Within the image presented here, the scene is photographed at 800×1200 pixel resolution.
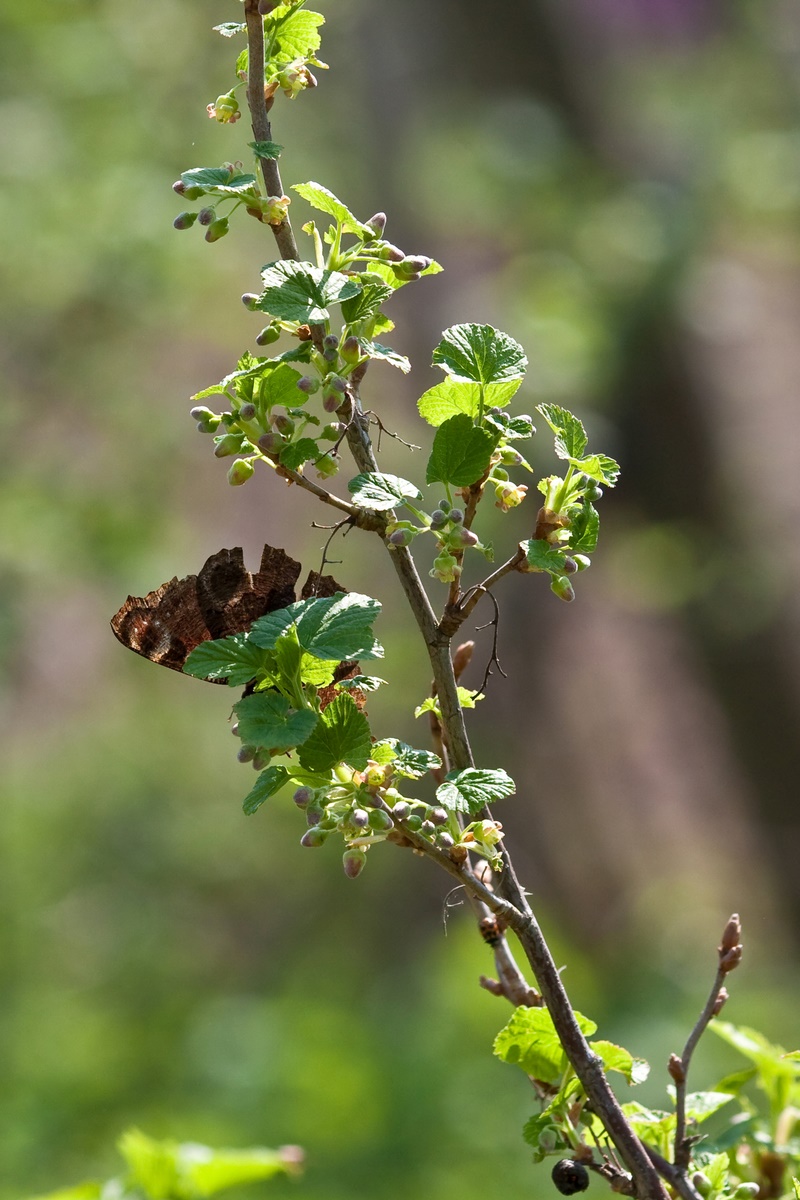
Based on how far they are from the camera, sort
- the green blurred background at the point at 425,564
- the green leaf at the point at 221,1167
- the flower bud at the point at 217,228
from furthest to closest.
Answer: the green blurred background at the point at 425,564
the green leaf at the point at 221,1167
the flower bud at the point at 217,228

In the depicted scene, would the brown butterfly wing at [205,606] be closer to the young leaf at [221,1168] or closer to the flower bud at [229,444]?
the flower bud at [229,444]

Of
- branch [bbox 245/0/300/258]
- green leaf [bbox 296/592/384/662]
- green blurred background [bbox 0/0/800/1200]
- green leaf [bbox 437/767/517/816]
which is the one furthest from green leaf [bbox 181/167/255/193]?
green blurred background [bbox 0/0/800/1200]

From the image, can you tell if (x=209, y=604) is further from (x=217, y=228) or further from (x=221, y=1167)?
(x=221, y=1167)

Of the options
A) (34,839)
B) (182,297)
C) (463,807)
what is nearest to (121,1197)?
(463,807)

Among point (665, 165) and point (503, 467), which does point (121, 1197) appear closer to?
point (503, 467)

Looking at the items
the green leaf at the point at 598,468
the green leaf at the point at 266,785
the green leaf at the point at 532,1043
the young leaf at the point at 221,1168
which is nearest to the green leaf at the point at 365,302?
the green leaf at the point at 598,468

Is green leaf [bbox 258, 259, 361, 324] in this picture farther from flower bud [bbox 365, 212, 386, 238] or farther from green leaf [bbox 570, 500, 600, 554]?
green leaf [bbox 570, 500, 600, 554]
